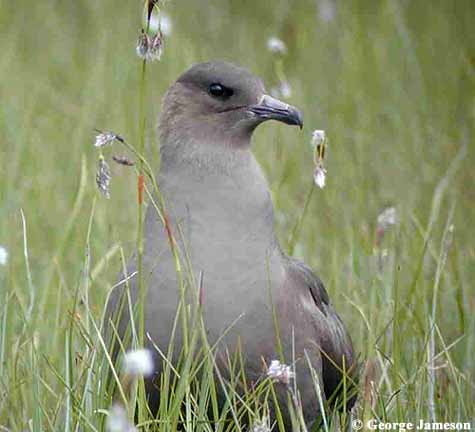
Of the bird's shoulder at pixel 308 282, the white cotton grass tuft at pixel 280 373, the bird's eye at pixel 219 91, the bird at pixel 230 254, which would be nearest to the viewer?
the white cotton grass tuft at pixel 280 373

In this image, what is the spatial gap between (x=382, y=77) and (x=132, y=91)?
1.27m

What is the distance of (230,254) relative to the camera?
3.20 m

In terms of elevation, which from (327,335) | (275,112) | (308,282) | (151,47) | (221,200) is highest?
(151,47)

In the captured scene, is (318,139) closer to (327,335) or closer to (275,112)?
(275,112)

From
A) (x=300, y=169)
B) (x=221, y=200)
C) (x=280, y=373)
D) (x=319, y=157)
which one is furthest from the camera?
(x=300, y=169)

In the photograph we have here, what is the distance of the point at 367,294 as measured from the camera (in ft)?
14.2

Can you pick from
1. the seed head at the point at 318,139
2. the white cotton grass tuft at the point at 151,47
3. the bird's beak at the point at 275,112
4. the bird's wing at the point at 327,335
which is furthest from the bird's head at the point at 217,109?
the white cotton grass tuft at the point at 151,47

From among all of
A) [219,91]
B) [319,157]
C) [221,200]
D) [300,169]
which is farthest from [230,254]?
[300,169]

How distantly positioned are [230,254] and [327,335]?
47 cm

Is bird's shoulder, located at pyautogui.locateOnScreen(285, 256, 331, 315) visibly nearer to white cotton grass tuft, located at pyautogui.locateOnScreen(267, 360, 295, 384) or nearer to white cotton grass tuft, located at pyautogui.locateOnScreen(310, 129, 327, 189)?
white cotton grass tuft, located at pyautogui.locateOnScreen(310, 129, 327, 189)

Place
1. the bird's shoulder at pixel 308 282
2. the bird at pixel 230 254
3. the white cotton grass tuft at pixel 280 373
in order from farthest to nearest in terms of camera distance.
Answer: the bird's shoulder at pixel 308 282 < the bird at pixel 230 254 < the white cotton grass tuft at pixel 280 373

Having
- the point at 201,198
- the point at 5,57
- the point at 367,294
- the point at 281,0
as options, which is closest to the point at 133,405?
the point at 201,198

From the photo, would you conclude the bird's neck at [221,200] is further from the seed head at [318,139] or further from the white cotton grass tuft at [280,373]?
the white cotton grass tuft at [280,373]

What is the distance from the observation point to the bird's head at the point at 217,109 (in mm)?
3516
